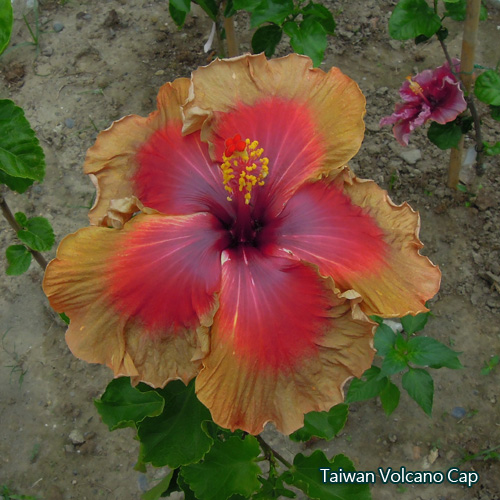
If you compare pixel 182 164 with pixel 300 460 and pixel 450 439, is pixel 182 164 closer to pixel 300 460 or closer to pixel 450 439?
pixel 300 460

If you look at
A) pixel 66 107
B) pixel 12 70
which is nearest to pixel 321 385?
pixel 66 107

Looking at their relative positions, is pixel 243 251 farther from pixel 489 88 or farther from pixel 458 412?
pixel 458 412

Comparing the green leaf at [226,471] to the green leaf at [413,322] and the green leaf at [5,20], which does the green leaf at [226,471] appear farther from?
the green leaf at [5,20]

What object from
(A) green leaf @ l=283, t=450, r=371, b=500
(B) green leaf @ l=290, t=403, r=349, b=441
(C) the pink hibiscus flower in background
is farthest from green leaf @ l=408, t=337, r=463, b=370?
(C) the pink hibiscus flower in background

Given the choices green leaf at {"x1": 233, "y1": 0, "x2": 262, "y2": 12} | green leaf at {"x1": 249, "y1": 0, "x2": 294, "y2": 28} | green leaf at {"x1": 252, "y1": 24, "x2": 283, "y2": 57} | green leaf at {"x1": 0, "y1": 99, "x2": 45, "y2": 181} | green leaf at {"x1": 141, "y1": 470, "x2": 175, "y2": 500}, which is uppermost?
green leaf at {"x1": 0, "y1": 99, "x2": 45, "y2": 181}

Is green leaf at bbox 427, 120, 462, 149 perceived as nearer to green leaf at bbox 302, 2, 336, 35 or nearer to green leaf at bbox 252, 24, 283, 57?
green leaf at bbox 302, 2, 336, 35

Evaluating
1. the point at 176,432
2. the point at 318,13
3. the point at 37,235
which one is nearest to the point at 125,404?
the point at 176,432
